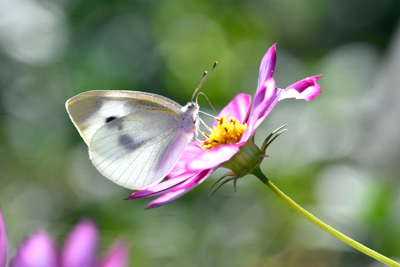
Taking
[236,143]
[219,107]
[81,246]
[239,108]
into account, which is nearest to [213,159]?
[236,143]

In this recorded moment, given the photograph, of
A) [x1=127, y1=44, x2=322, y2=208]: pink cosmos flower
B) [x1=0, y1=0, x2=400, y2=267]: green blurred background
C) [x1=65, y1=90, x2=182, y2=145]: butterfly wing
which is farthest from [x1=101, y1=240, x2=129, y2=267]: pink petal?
[x1=0, y1=0, x2=400, y2=267]: green blurred background

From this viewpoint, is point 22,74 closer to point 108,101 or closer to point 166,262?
point 166,262

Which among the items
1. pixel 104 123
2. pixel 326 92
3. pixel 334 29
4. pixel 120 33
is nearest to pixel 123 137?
pixel 104 123

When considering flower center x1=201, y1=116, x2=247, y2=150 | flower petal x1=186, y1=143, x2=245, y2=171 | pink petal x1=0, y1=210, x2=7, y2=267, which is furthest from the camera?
flower center x1=201, y1=116, x2=247, y2=150

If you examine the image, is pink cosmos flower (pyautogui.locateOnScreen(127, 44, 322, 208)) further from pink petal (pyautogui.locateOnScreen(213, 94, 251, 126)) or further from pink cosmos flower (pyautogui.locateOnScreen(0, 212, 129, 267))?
pink cosmos flower (pyautogui.locateOnScreen(0, 212, 129, 267))

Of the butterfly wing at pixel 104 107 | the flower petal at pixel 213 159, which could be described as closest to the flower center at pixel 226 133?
the butterfly wing at pixel 104 107

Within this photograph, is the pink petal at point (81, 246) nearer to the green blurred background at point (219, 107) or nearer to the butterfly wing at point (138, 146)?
the butterfly wing at point (138, 146)
